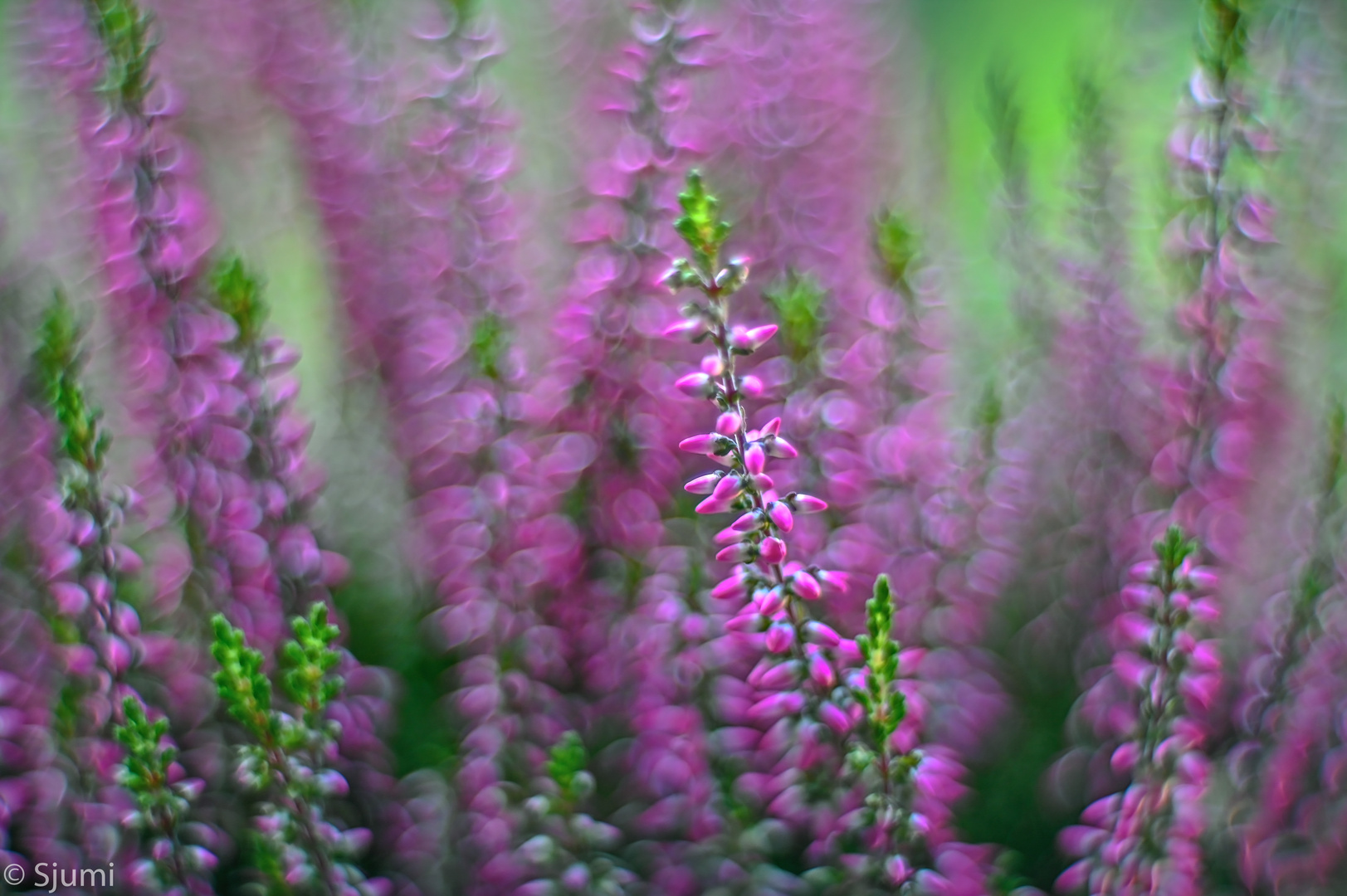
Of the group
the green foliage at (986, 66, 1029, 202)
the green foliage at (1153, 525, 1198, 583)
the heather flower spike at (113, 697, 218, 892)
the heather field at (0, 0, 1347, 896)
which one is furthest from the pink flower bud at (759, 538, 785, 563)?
the green foliage at (986, 66, 1029, 202)

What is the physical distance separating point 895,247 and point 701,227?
0.24m

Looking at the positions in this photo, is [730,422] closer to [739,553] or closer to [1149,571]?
[739,553]

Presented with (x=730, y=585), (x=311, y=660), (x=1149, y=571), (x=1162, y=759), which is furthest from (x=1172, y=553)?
(x=311, y=660)

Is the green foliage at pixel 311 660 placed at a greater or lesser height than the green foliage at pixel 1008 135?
lesser

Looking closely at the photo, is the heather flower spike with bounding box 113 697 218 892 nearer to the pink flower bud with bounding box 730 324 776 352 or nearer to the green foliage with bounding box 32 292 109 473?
the green foliage with bounding box 32 292 109 473

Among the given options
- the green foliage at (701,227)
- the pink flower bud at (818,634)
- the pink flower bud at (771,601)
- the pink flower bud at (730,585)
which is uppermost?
the green foliage at (701,227)

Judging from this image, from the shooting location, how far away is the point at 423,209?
98 centimetres

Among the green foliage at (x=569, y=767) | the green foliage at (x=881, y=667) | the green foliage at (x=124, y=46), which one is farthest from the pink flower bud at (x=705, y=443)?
the green foliage at (x=124, y=46)

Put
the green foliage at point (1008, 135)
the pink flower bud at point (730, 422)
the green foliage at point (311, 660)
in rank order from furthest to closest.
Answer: the green foliage at point (1008, 135) < the green foliage at point (311, 660) < the pink flower bud at point (730, 422)

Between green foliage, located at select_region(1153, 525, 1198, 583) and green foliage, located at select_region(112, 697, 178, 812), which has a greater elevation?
green foliage, located at select_region(1153, 525, 1198, 583)

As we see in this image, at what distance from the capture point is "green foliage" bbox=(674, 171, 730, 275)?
1.92 ft

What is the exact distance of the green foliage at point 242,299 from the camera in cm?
75

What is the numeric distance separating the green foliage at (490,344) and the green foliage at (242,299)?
5.9 inches

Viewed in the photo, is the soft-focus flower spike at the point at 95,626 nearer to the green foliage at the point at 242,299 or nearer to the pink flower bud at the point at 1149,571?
the green foliage at the point at 242,299
